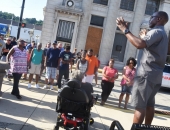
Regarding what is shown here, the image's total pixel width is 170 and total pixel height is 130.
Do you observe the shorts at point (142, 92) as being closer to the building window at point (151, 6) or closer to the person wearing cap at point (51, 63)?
the person wearing cap at point (51, 63)

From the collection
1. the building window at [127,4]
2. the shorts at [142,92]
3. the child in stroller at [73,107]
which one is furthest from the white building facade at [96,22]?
the shorts at [142,92]

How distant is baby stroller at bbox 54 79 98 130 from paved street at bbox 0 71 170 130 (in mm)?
679

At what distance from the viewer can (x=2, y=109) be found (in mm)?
5812

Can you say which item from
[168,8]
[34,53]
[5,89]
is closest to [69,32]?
[168,8]

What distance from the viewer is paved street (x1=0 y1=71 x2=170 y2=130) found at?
5265 mm

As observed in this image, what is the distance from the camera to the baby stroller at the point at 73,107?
4535 mm

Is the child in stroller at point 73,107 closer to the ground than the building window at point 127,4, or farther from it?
closer to the ground

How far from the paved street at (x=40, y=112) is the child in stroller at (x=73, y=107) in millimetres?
679

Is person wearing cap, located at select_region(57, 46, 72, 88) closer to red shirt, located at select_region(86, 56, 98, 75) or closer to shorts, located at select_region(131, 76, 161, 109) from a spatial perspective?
red shirt, located at select_region(86, 56, 98, 75)

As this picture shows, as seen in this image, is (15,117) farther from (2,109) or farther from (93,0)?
(93,0)

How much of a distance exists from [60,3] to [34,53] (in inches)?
575

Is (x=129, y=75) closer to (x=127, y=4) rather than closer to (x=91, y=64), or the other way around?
(x=91, y=64)

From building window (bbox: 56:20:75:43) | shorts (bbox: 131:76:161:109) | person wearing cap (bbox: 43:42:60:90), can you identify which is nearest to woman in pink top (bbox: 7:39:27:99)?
person wearing cap (bbox: 43:42:60:90)

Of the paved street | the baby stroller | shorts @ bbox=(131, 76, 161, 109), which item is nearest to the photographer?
shorts @ bbox=(131, 76, 161, 109)
